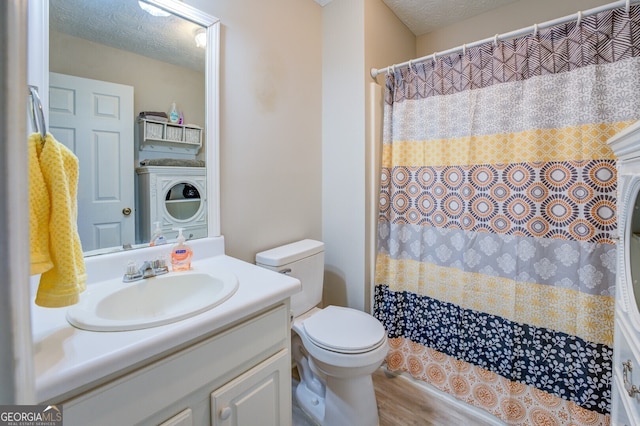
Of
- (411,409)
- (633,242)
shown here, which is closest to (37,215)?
(633,242)

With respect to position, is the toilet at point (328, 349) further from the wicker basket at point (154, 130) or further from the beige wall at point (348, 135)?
the wicker basket at point (154, 130)

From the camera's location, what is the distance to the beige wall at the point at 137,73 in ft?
3.02

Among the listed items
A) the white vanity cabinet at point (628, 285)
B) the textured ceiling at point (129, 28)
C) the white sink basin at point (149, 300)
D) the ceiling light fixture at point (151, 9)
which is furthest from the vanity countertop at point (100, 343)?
the ceiling light fixture at point (151, 9)

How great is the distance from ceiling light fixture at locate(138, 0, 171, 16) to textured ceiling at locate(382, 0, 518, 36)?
1.38m

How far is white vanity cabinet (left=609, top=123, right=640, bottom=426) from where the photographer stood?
75cm

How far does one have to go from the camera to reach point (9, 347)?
23 centimetres

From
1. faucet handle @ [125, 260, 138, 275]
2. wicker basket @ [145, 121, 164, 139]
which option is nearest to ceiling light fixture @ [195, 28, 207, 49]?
wicker basket @ [145, 121, 164, 139]

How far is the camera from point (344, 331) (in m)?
1.30

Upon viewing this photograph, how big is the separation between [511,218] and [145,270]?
1.63 metres

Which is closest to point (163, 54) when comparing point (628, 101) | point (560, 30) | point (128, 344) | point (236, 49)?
point (236, 49)

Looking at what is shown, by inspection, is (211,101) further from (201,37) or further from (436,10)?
(436,10)

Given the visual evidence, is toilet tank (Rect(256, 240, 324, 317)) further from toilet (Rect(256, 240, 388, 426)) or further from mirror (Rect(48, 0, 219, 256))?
mirror (Rect(48, 0, 219, 256))

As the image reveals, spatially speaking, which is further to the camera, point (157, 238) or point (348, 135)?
point (348, 135)

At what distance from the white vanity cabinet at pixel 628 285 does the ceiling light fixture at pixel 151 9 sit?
1669mm
